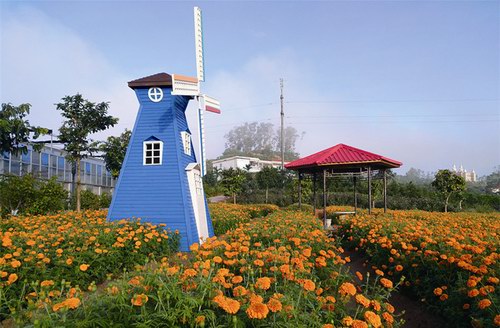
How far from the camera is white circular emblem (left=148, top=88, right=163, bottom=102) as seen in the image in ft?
31.3

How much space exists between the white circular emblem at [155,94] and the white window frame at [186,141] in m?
1.26

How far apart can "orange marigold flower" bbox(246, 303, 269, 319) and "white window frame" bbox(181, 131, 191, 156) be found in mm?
8243

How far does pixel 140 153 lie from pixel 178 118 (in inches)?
62.8

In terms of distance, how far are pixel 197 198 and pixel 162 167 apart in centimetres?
149

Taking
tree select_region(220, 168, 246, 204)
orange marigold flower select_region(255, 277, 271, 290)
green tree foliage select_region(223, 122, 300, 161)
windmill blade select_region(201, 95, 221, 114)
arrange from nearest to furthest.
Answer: orange marigold flower select_region(255, 277, 271, 290)
windmill blade select_region(201, 95, 221, 114)
tree select_region(220, 168, 246, 204)
green tree foliage select_region(223, 122, 300, 161)

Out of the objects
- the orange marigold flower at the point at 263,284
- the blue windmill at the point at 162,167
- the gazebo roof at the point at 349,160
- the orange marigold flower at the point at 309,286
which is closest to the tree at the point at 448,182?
the gazebo roof at the point at 349,160

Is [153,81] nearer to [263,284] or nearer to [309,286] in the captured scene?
[263,284]

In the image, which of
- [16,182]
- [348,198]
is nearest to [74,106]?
[16,182]

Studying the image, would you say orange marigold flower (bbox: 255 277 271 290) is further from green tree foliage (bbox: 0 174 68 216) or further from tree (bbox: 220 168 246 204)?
tree (bbox: 220 168 246 204)

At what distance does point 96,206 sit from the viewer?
67.9 feet

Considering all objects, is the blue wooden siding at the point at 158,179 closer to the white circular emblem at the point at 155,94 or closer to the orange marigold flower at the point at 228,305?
the white circular emblem at the point at 155,94

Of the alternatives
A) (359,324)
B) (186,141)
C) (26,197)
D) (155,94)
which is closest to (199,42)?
(155,94)

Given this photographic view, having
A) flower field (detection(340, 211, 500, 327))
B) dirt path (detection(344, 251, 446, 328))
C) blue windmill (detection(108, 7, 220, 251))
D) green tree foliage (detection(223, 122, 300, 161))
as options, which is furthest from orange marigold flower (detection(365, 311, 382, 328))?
green tree foliage (detection(223, 122, 300, 161))

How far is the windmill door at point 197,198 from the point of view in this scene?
9438 mm
